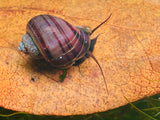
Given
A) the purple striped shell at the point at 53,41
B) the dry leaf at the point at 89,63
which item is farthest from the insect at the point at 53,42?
the dry leaf at the point at 89,63

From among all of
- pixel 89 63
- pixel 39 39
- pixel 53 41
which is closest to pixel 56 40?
pixel 53 41

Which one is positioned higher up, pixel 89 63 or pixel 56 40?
pixel 56 40

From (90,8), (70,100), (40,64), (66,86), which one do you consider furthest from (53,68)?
(90,8)

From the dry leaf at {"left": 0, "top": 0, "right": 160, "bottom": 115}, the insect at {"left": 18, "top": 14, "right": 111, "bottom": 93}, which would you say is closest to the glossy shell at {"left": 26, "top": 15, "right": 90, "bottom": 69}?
the insect at {"left": 18, "top": 14, "right": 111, "bottom": 93}

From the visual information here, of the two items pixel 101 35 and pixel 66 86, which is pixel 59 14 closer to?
pixel 101 35

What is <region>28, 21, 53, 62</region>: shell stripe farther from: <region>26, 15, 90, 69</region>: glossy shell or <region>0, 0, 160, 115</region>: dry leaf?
<region>0, 0, 160, 115</region>: dry leaf

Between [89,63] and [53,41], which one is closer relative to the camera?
[53,41]

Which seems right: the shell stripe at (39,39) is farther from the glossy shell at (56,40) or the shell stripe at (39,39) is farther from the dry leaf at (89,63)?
the dry leaf at (89,63)

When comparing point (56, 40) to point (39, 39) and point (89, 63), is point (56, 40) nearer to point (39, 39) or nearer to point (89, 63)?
point (39, 39)
